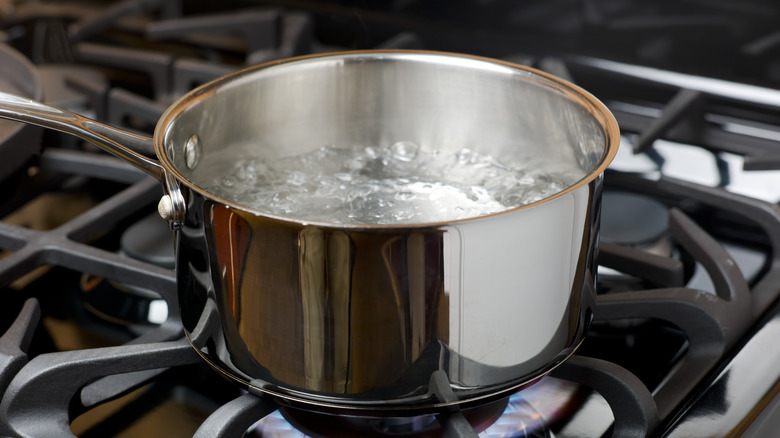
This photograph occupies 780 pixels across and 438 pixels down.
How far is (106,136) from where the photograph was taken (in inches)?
14.8

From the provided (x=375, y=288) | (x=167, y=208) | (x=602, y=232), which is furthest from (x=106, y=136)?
(x=602, y=232)

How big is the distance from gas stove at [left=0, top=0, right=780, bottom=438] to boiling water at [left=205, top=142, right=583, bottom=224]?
0.06m

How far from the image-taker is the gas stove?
1.27ft

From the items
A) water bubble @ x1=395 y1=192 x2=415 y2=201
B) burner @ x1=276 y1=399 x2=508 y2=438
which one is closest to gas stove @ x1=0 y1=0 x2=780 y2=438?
burner @ x1=276 y1=399 x2=508 y2=438

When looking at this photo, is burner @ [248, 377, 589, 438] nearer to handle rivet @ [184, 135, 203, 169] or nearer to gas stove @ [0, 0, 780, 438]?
gas stove @ [0, 0, 780, 438]

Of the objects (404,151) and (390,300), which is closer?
(390,300)

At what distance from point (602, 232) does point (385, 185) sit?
15 cm

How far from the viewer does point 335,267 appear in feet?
1.01

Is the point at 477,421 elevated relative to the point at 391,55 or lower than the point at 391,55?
lower

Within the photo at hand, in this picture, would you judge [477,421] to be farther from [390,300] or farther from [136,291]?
[136,291]

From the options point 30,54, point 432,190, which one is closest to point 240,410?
point 432,190

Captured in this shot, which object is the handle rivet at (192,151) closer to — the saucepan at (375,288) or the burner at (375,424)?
the saucepan at (375,288)

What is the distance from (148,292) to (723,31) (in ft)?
1.61

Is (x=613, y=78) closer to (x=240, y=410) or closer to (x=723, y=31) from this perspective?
(x=723, y=31)
